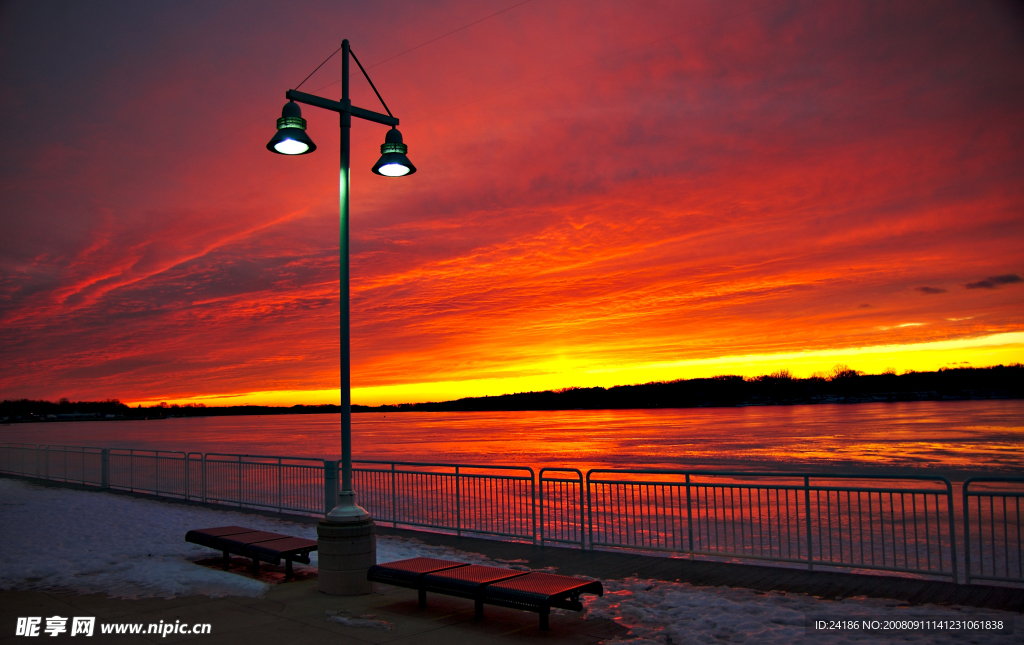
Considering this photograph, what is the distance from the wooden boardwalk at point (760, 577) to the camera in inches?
307

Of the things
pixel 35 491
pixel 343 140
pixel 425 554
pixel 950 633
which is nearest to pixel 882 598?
pixel 950 633

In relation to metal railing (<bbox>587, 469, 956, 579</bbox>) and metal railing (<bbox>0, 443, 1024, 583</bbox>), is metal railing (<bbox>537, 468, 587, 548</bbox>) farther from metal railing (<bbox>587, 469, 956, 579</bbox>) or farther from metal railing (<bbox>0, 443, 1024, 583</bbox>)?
metal railing (<bbox>587, 469, 956, 579</bbox>)

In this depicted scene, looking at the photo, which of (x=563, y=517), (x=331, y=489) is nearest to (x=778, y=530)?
(x=563, y=517)

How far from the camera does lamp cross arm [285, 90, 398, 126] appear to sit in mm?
8289

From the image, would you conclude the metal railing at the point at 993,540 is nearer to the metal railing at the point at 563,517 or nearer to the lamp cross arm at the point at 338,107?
the metal railing at the point at 563,517

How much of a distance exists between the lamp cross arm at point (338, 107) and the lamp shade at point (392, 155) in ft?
0.88

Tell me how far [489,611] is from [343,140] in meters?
5.81

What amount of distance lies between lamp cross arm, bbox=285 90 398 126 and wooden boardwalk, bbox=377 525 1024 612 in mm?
6542

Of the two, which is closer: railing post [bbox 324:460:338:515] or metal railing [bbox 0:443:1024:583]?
metal railing [bbox 0:443:1024:583]

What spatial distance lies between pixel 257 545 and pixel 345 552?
6.39 ft

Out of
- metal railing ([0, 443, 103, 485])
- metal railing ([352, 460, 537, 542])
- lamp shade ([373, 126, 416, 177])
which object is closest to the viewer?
lamp shade ([373, 126, 416, 177])

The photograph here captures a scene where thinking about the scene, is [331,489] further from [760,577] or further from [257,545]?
[760,577]

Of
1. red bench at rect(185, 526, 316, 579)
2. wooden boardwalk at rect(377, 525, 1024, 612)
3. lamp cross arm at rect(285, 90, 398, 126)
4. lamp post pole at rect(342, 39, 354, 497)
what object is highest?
lamp cross arm at rect(285, 90, 398, 126)

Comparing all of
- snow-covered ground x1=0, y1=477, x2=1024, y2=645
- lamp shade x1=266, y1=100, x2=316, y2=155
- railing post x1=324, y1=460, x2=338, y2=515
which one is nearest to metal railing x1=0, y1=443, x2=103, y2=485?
snow-covered ground x1=0, y1=477, x2=1024, y2=645
